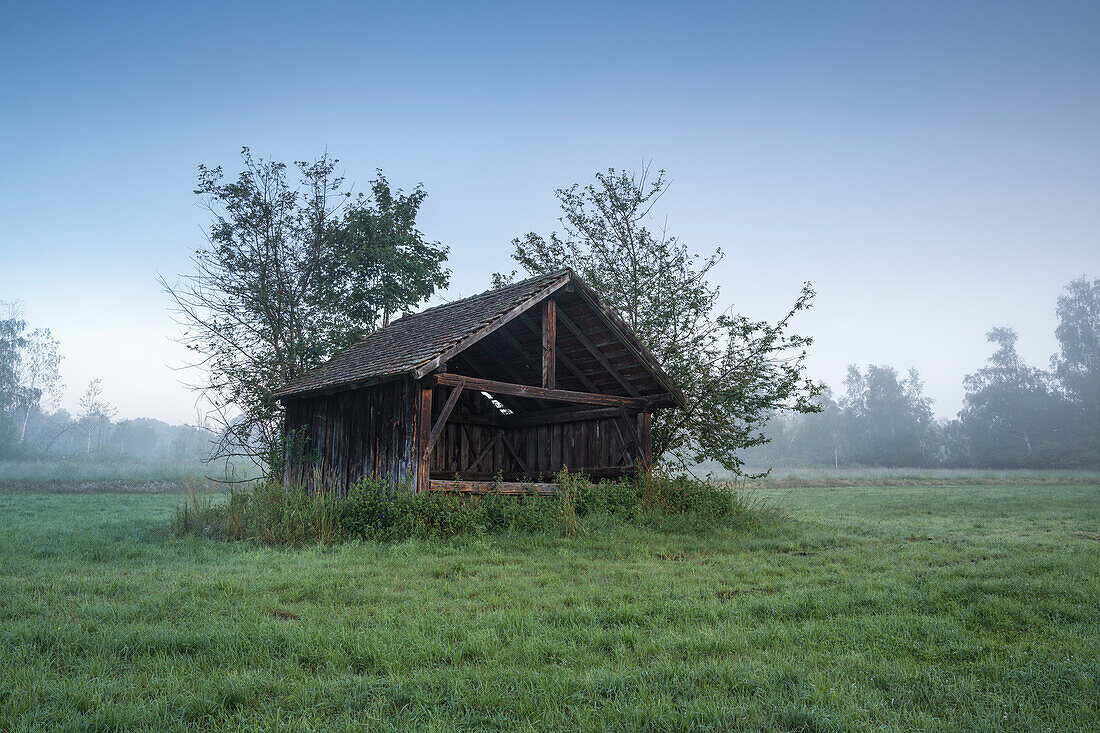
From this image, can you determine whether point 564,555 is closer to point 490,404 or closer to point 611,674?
point 611,674

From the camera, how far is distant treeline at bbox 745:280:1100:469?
66312mm

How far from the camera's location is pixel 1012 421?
72562mm

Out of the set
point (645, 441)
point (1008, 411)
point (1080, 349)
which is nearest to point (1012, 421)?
point (1008, 411)

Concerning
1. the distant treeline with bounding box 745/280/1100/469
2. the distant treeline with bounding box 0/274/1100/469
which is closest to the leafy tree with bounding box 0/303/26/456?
the distant treeline with bounding box 0/274/1100/469

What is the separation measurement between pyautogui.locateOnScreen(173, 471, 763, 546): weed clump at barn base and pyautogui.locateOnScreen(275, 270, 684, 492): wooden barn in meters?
0.66

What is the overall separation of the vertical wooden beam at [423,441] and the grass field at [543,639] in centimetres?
195

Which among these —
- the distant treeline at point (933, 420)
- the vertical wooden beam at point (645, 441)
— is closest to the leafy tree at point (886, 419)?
the distant treeline at point (933, 420)

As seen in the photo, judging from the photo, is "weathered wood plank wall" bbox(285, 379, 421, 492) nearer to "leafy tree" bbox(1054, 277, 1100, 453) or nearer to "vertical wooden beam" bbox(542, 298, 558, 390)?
"vertical wooden beam" bbox(542, 298, 558, 390)

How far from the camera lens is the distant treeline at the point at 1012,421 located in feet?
218

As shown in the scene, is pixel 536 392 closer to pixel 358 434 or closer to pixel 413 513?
pixel 413 513

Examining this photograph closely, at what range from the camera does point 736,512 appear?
528 inches

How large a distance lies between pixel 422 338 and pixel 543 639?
9629 millimetres

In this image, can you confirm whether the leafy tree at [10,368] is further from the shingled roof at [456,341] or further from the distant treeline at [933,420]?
the shingled roof at [456,341]

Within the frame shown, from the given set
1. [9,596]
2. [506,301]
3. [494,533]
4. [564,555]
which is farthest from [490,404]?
[9,596]
